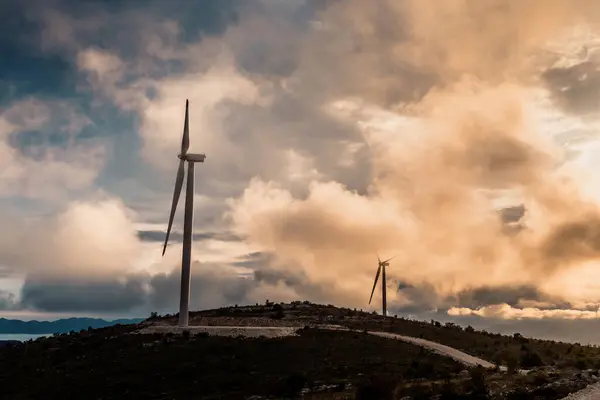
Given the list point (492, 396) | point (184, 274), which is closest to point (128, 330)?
point (184, 274)

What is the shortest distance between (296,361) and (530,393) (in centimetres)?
2786

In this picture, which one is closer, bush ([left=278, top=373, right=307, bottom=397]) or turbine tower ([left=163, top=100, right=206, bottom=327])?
bush ([left=278, top=373, right=307, bottom=397])

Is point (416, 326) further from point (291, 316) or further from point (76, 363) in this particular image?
point (76, 363)

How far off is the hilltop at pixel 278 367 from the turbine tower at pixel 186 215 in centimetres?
616

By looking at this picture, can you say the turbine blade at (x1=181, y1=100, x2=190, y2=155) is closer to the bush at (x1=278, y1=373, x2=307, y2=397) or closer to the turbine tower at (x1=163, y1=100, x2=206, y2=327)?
the turbine tower at (x1=163, y1=100, x2=206, y2=327)

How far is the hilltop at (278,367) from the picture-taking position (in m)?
50.5

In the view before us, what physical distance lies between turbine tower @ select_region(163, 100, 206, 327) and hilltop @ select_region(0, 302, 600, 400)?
6164mm

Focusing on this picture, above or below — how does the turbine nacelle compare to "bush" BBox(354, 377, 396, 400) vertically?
above

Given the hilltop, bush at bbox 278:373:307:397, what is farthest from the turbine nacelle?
bush at bbox 278:373:307:397

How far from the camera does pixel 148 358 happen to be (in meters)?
71.6

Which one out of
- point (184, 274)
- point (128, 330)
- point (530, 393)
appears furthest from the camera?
point (128, 330)

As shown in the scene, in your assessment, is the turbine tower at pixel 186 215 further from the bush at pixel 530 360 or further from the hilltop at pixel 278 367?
the bush at pixel 530 360

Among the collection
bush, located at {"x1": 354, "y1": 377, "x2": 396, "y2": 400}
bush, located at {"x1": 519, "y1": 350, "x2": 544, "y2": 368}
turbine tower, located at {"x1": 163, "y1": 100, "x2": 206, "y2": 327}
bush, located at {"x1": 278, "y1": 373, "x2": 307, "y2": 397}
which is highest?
turbine tower, located at {"x1": 163, "y1": 100, "x2": 206, "y2": 327}

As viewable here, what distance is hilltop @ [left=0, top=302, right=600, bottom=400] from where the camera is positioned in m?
50.5
